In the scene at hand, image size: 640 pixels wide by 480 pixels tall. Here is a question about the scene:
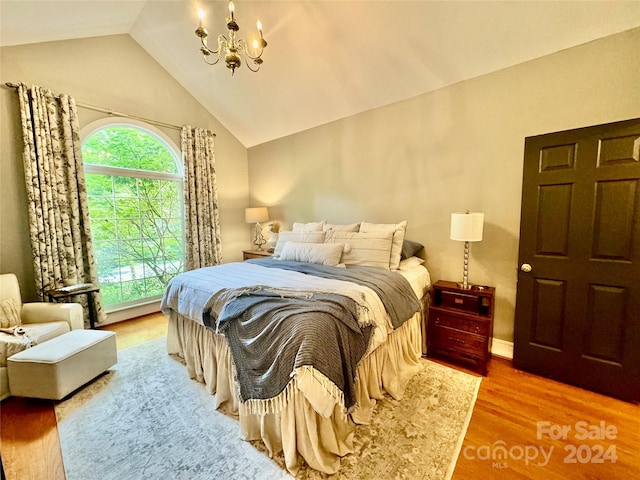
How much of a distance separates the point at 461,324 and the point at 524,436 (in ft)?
2.71

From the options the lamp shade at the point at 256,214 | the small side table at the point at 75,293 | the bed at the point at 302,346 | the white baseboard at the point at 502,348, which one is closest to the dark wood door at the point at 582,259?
the white baseboard at the point at 502,348

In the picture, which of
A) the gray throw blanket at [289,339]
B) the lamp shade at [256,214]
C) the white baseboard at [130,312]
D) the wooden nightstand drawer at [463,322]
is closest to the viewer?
the gray throw blanket at [289,339]

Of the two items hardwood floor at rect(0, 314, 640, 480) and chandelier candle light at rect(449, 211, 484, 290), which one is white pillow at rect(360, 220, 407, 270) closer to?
chandelier candle light at rect(449, 211, 484, 290)

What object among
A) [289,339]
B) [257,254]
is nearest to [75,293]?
[257,254]

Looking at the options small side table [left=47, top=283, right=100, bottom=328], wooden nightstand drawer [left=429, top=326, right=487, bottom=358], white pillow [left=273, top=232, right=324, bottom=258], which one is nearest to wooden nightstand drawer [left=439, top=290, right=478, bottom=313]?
wooden nightstand drawer [left=429, top=326, right=487, bottom=358]

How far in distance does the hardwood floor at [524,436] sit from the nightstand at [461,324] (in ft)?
0.80

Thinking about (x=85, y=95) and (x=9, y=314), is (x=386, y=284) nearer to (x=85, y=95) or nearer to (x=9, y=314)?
(x=9, y=314)

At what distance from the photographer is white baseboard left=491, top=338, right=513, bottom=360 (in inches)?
96.6

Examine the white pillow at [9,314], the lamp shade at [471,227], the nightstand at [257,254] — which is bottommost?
the white pillow at [9,314]

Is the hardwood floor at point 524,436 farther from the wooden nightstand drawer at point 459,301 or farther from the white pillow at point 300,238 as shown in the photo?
the white pillow at point 300,238

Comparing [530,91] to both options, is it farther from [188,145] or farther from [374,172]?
[188,145]

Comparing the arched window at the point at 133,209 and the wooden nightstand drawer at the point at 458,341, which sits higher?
the arched window at the point at 133,209

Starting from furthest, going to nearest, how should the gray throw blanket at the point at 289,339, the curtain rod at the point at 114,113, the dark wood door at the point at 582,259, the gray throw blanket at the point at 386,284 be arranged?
1. the curtain rod at the point at 114,113
2. the gray throw blanket at the point at 386,284
3. the dark wood door at the point at 582,259
4. the gray throw blanket at the point at 289,339

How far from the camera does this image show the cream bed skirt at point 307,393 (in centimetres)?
132
